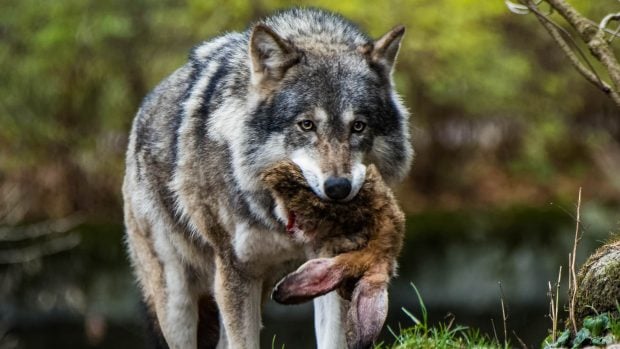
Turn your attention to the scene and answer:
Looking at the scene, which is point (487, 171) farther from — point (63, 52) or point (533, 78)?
point (63, 52)

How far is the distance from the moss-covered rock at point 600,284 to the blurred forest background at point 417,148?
20.0ft

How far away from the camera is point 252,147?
5.84 meters

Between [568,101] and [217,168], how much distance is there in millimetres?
14274

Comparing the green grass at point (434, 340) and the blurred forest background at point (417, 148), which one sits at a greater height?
the green grass at point (434, 340)

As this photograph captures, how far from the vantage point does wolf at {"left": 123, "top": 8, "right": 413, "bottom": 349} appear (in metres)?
5.66

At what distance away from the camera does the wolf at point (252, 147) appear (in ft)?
18.6

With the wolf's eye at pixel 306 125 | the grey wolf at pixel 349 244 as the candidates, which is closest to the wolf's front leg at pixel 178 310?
the wolf's eye at pixel 306 125

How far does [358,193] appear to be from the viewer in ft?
15.7

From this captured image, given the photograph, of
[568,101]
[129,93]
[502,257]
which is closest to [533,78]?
[568,101]

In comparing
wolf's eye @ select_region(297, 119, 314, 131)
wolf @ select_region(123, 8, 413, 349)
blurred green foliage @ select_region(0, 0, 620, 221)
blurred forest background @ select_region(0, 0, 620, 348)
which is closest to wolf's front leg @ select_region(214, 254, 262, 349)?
wolf @ select_region(123, 8, 413, 349)

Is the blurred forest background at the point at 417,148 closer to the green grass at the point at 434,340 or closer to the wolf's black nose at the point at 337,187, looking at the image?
the green grass at the point at 434,340

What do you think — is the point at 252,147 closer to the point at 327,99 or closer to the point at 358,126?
the point at 327,99

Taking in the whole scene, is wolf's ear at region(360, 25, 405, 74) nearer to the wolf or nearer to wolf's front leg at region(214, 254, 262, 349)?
the wolf

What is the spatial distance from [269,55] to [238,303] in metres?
1.46
